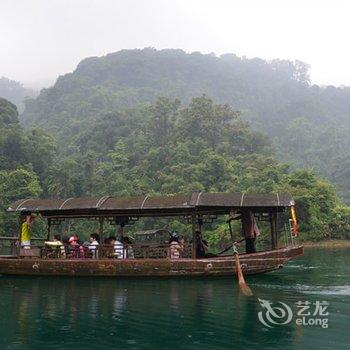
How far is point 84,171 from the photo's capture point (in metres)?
54.8

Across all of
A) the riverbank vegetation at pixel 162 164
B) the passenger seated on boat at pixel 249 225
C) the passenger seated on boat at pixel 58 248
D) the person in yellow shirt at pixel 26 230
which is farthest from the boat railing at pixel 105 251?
the riverbank vegetation at pixel 162 164

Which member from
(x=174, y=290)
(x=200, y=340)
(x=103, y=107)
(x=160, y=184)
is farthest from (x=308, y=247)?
(x=103, y=107)

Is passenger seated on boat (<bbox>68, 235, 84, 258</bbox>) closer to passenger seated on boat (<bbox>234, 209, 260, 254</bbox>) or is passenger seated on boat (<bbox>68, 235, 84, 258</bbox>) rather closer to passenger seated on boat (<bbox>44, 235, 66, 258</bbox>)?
passenger seated on boat (<bbox>44, 235, 66, 258</bbox>)

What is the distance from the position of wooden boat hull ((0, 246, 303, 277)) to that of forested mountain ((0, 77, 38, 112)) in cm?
13592

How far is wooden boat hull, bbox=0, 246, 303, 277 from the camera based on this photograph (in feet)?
49.3

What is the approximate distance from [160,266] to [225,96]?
322 feet

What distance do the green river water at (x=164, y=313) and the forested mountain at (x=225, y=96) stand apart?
4997 centimetres

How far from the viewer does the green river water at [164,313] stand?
8312 mm

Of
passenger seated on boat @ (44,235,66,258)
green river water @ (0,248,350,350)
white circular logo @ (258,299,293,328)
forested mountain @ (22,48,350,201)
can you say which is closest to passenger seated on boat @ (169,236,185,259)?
green river water @ (0,248,350,350)

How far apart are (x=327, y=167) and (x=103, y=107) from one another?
1736 inches

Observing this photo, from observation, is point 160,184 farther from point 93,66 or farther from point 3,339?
point 93,66

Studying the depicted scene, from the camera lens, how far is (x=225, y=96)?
360 feet

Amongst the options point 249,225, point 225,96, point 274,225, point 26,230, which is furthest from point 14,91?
point 274,225

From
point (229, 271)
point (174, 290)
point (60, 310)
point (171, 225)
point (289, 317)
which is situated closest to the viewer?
point (289, 317)
